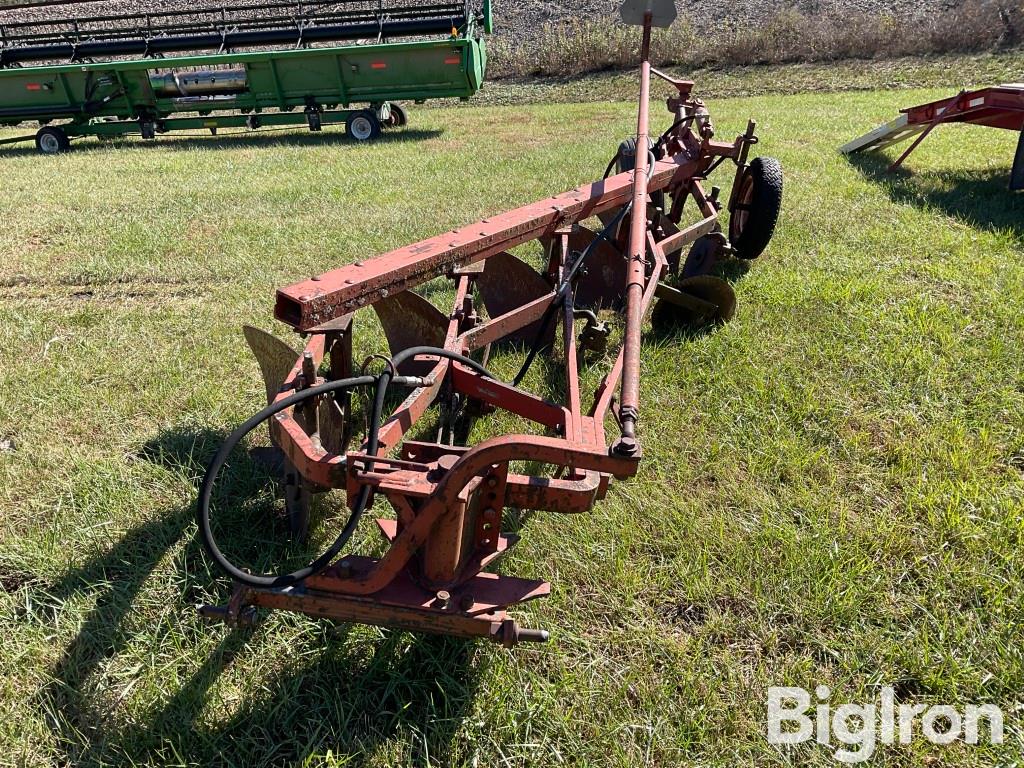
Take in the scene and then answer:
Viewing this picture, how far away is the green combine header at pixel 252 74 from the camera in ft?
35.1

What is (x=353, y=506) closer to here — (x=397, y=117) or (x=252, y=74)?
(x=252, y=74)

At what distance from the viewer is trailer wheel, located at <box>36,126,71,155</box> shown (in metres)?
11.0

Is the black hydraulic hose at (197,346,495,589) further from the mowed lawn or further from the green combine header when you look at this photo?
the green combine header

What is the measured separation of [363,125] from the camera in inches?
432

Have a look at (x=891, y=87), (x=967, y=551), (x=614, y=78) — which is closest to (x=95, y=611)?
(x=967, y=551)

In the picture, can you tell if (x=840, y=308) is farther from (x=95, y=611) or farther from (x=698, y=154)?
(x=95, y=611)

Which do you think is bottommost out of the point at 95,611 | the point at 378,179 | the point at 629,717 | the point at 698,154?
the point at 629,717

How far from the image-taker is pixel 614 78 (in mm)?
17438

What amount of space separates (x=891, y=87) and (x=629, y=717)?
16583 mm

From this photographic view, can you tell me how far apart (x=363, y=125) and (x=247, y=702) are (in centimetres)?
1081

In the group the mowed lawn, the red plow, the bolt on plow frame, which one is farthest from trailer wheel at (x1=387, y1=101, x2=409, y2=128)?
the bolt on plow frame

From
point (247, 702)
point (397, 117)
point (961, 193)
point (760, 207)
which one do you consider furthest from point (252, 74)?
point (247, 702)

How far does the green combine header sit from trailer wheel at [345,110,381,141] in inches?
0.7

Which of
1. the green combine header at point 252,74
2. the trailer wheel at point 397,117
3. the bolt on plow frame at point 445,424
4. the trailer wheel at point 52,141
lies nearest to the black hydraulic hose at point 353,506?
the bolt on plow frame at point 445,424
